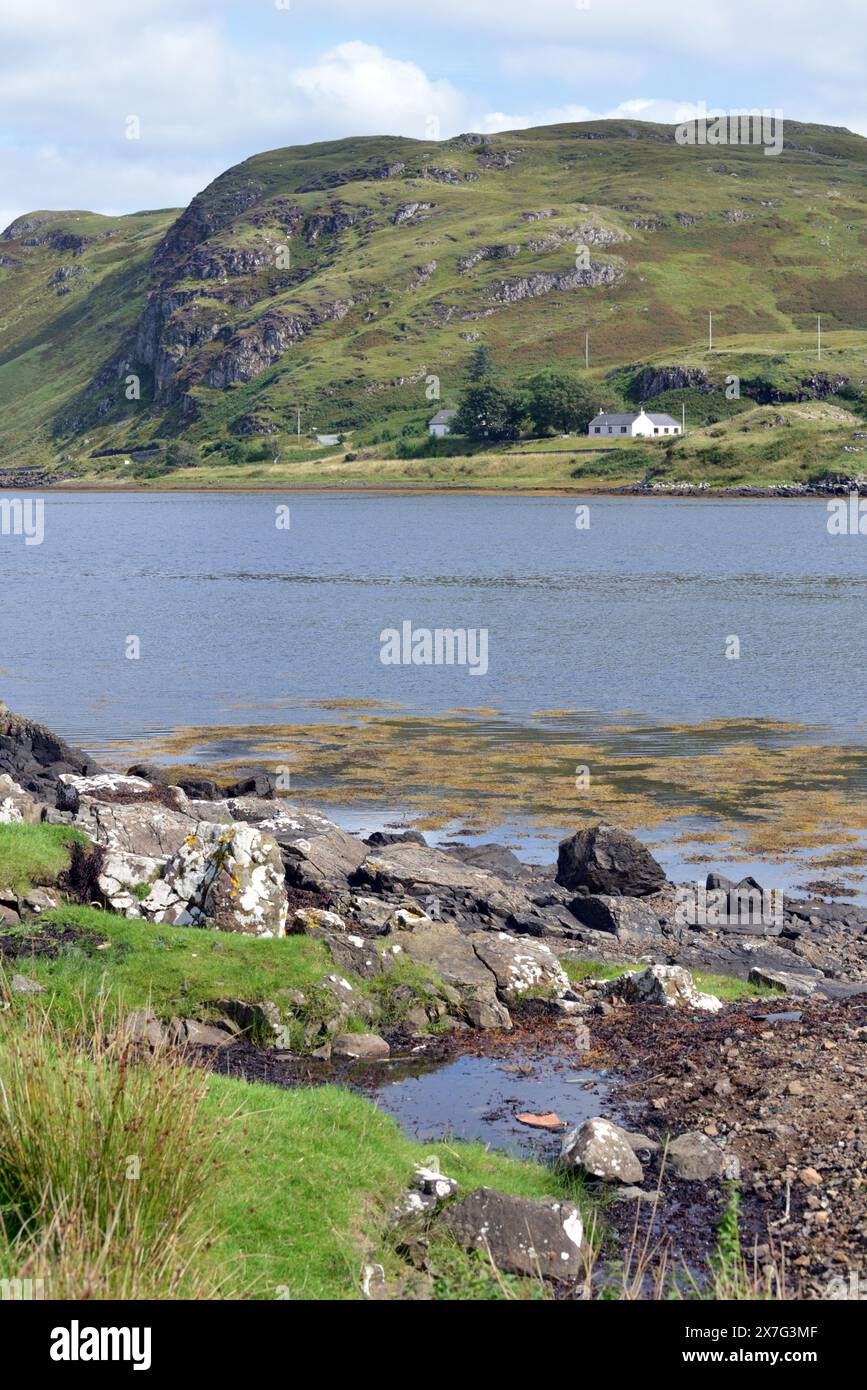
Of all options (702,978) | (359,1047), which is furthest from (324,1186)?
(702,978)

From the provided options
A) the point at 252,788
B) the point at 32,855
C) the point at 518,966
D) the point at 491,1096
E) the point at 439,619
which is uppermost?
the point at 439,619

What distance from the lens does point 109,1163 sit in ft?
28.7

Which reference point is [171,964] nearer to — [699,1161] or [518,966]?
[518,966]

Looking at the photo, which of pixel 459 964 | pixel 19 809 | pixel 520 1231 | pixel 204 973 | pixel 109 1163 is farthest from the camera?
pixel 19 809

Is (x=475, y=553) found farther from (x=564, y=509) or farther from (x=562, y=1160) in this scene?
(x=562, y=1160)

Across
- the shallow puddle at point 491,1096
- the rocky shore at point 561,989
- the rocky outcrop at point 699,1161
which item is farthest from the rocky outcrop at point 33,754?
the rocky outcrop at point 699,1161

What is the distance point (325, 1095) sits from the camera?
12.9 metres

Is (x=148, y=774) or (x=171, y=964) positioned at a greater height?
(x=148, y=774)

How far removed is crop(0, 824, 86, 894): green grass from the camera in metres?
17.6

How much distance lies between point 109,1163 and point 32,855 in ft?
32.3

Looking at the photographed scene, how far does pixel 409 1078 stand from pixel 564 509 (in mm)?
161685

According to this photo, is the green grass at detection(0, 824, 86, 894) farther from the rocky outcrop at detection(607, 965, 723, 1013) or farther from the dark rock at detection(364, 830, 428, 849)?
the dark rock at detection(364, 830, 428, 849)

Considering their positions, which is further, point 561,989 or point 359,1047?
point 561,989
